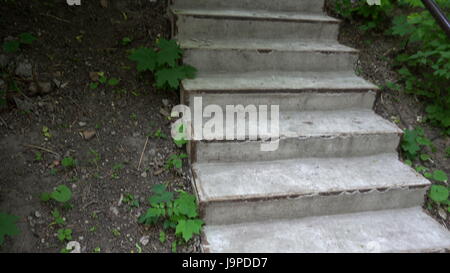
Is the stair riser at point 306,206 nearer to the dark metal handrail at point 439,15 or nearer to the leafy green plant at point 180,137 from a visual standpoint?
the leafy green plant at point 180,137

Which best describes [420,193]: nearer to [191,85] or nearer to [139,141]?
[191,85]

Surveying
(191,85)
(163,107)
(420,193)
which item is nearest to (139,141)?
(163,107)

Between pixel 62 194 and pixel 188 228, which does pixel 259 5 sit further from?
pixel 62 194

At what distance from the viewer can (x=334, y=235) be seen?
2.17 m

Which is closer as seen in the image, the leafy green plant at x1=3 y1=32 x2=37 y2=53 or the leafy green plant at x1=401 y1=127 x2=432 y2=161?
the leafy green plant at x1=3 y1=32 x2=37 y2=53

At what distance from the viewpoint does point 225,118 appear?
2547 millimetres

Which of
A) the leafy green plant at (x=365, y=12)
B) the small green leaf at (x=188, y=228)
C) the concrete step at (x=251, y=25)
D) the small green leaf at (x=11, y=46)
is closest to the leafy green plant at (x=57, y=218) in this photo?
the small green leaf at (x=188, y=228)

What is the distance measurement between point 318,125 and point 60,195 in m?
1.84

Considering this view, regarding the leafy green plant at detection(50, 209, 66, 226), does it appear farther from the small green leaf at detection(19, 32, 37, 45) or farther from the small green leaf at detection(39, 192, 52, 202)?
the small green leaf at detection(19, 32, 37, 45)

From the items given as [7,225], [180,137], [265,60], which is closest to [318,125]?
[265,60]

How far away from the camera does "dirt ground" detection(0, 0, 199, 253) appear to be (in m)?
2.02

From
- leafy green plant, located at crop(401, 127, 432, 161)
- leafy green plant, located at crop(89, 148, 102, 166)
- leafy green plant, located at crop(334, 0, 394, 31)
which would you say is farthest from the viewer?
leafy green plant, located at crop(334, 0, 394, 31)

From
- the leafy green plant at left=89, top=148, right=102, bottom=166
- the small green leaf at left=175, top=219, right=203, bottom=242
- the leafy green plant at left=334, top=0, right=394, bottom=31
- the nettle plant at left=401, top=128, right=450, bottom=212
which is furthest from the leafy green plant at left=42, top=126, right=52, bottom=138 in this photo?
the leafy green plant at left=334, top=0, right=394, bottom=31

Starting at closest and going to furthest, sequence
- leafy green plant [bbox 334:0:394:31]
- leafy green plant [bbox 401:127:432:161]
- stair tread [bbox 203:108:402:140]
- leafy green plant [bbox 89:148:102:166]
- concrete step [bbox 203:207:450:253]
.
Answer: concrete step [bbox 203:207:450:253]
leafy green plant [bbox 89:148:102:166]
stair tread [bbox 203:108:402:140]
leafy green plant [bbox 401:127:432:161]
leafy green plant [bbox 334:0:394:31]
